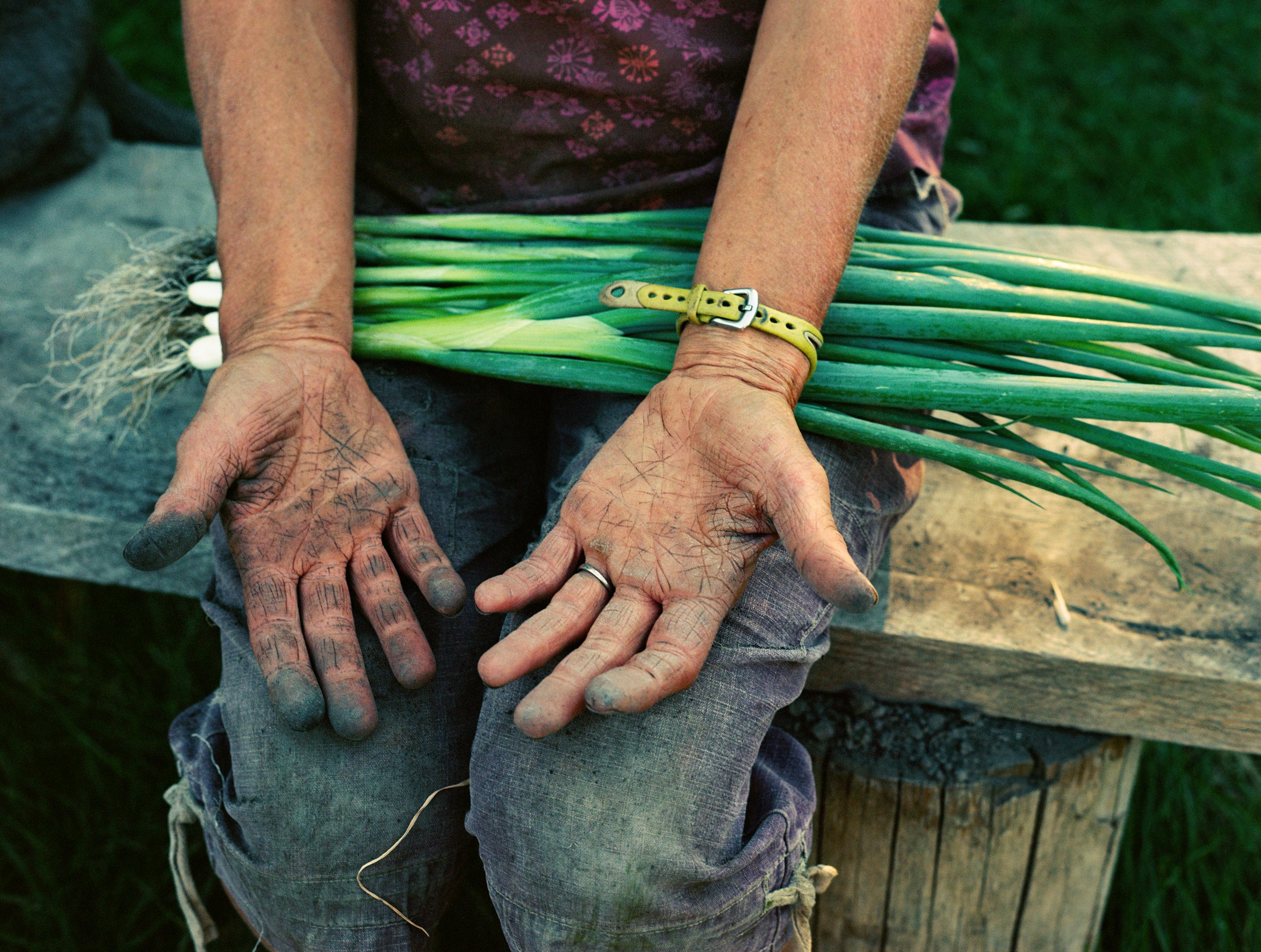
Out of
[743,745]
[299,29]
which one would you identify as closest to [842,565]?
[743,745]

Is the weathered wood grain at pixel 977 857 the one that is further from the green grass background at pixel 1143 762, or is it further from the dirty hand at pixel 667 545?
the dirty hand at pixel 667 545

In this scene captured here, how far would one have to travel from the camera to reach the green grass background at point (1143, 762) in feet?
5.55

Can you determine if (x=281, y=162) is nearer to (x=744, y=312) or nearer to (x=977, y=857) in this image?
(x=744, y=312)

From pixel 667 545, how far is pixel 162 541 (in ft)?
1.69

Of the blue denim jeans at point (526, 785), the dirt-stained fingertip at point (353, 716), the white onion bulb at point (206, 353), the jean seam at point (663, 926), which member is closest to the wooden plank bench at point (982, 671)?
the blue denim jeans at point (526, 785)

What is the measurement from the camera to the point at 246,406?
111cm

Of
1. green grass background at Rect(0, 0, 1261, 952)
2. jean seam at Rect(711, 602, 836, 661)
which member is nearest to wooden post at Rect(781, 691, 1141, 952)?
green grass background at Rect(0, 0, 1261, 952)

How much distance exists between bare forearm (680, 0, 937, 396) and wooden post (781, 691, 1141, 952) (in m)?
0.65

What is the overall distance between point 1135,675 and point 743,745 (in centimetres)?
62

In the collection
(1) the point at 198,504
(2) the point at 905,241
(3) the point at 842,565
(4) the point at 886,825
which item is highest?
(2) the point at 905,241

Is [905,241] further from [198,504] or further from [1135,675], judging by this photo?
[198,504]

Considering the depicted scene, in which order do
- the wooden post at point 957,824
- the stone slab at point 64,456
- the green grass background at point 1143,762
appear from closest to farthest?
the wooden post at point 957,824, the stone slab at point 64,456, the green grass background at point 1143,762

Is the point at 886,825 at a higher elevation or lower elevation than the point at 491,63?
lower

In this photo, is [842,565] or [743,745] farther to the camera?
[743,745]
